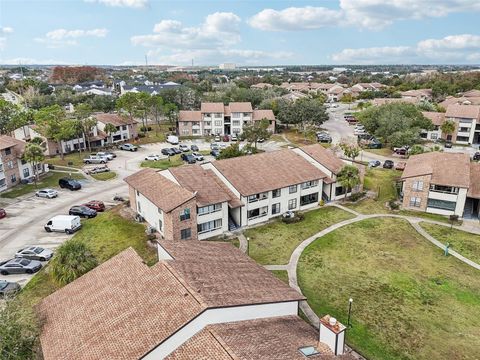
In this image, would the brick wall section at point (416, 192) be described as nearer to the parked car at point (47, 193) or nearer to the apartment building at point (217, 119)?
the parked car at point (47, 193)

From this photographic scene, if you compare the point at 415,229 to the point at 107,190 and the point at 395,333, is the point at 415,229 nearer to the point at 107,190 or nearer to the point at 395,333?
the point at 395,333

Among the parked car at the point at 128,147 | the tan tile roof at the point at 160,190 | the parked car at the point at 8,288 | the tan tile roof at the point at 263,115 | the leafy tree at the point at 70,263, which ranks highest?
the tan tile roof at the point at 263,115

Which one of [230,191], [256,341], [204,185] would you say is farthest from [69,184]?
[256,341]

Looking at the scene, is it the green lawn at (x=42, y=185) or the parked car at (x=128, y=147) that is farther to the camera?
the parked car at (x=128, y=147)

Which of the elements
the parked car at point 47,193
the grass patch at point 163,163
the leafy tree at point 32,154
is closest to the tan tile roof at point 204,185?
the parked car at point 47,193

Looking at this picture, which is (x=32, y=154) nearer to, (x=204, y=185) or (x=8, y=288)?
(x=8, y=288)

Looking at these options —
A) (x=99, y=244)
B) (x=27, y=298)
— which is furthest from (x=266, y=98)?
(x=27, y=298)
